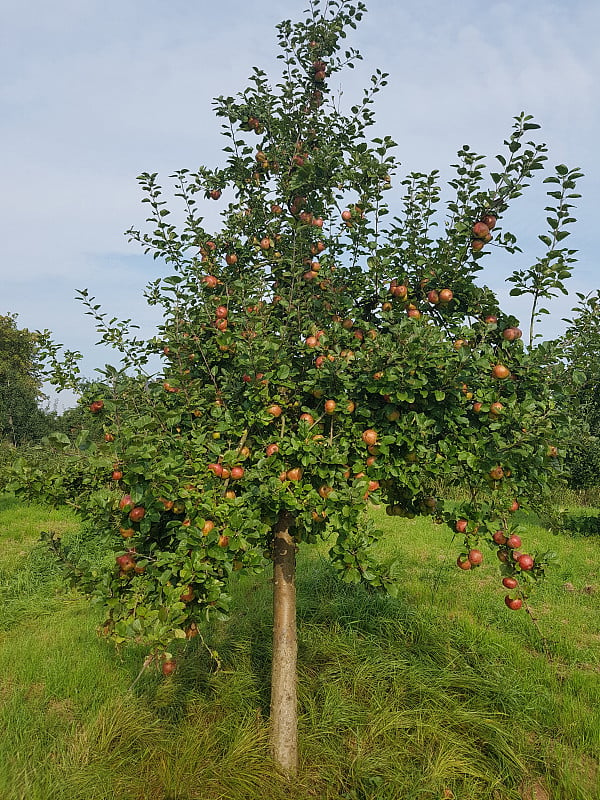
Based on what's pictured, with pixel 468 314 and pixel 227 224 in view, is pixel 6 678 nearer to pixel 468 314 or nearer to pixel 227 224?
pixel 227 224

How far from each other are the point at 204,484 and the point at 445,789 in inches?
98.4

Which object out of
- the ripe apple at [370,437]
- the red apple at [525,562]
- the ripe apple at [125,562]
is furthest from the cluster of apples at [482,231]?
the ripe apple at [125,562]

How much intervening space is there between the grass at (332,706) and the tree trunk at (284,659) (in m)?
0.14

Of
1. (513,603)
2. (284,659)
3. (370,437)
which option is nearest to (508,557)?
(513,603)

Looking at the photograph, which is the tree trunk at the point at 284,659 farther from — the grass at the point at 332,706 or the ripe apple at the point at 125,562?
the ripe apple at the point at 125,562

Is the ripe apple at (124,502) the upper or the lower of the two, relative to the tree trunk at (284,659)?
upper

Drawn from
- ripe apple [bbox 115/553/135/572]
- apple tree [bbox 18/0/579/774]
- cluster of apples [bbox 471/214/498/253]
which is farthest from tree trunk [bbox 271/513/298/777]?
cluster of apples [bbox 471/214/498/253]

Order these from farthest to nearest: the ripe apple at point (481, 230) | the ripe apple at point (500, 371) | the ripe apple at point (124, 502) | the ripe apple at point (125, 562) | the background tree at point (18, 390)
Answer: the background tree at point (18, 390), the ripe apple at point (481, 230), the ripe apple at point (500, 371), the ripe apple at point (125, 562), the ripe apple at point (124, 502)

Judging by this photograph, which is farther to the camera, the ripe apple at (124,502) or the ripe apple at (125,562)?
the ripe apple at (125,562)

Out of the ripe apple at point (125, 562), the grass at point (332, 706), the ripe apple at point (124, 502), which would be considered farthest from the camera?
the grass at point (332, 706)

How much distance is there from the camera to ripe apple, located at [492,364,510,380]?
2.69m

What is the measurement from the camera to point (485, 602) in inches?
247

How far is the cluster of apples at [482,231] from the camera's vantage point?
112 inches

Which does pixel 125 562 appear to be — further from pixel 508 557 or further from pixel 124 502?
pixel 508 557
